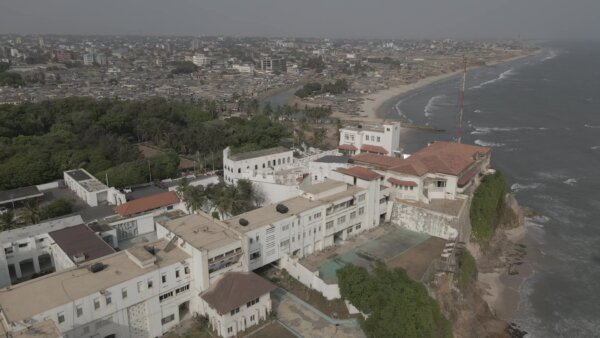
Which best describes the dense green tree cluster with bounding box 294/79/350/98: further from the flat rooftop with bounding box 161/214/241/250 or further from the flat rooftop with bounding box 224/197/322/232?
the flat rooftop with bounding box 161/214/241/250

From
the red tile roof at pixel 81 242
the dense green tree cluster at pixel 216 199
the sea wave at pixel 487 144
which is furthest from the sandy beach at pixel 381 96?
the red tile roof at pixel 81 242

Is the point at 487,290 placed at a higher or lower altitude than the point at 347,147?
lower

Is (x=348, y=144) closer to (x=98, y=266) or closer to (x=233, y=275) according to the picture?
(x=233, y=275)

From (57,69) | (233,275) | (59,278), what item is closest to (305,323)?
(233,275)

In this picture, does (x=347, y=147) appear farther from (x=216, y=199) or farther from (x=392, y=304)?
(x=392, y=304)

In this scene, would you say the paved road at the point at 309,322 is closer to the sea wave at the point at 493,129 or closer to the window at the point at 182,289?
the window at the point at 182,289

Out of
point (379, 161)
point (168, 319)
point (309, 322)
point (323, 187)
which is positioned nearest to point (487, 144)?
point (379, 161)
